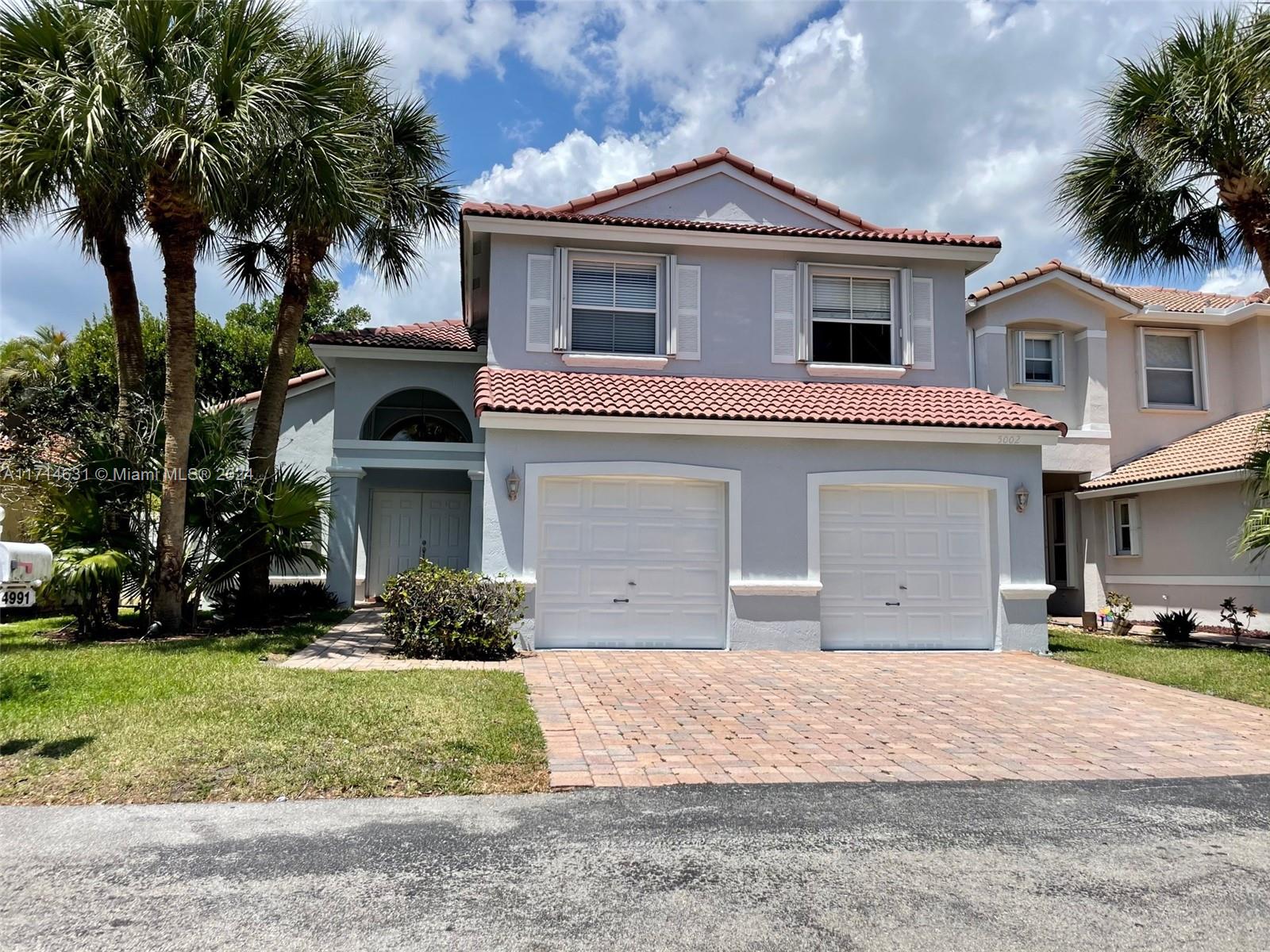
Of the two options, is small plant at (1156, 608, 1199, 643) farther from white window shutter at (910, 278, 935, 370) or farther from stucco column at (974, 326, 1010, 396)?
white window shutter at (910, 278, 935, 370)

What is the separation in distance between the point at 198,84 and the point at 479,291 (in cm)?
634

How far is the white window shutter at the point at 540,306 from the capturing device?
1390 centimetres

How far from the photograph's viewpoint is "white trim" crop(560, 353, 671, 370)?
13945 millimetres

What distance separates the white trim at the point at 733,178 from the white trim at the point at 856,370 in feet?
8.58

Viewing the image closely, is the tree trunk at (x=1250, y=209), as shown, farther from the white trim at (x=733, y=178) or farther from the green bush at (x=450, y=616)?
the green bush at (x=450, y=616)

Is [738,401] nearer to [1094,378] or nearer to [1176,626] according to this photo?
[1176,626]

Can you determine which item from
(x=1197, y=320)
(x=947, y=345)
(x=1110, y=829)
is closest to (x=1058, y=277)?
(x=1197, y=320)

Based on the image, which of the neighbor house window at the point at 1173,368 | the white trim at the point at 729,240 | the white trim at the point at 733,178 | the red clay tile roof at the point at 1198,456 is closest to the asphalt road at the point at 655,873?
the white trim at the point at 729,240

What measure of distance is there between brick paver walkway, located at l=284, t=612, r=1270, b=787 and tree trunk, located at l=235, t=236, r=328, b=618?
9.11ft

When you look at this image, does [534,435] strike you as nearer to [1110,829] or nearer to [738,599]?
[738,599]

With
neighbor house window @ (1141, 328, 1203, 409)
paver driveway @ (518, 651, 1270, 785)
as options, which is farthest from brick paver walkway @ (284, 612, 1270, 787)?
neighbor house window @ (1141, 328, 1203, 409)

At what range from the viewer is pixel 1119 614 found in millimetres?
16109

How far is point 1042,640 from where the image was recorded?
13.2m

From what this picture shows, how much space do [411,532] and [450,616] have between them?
344 inches
